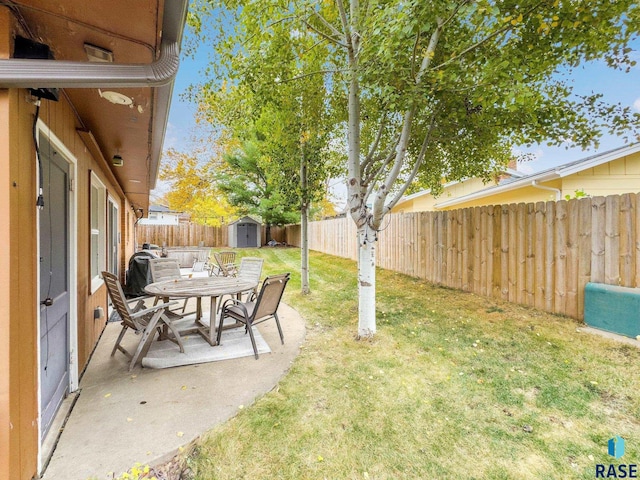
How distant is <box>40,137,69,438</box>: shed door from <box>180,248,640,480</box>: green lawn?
4.23 ft

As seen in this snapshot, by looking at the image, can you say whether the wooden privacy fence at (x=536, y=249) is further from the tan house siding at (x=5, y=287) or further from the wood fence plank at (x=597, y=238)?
the tan house siding at (x=5, y=287)

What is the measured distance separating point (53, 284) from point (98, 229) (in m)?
2.60

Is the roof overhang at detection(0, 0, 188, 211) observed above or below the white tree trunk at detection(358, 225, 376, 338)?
above

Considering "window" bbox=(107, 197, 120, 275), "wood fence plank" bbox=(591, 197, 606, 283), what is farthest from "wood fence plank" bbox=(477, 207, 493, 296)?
"window" bbox=(107, 197, 120, 275)

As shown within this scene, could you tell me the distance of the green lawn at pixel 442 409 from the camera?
6.40ft

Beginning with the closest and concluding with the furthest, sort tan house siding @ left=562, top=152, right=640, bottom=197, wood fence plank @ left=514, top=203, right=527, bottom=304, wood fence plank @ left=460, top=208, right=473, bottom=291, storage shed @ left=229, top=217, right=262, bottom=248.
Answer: wood fence plank @ left=514, top=203, right=527, bottom=304 < wood fence plank @ left=460, top=208, right=473, bottom=291 < tan house siding @ left=562, top=152, right=640, bottom=197 < storage shed @ left=229, top=217, right=262, bottom=248

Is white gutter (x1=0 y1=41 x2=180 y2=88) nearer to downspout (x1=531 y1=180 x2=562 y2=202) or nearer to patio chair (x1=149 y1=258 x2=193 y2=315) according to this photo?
patio chair (x1=149 y1=258 x2=193 y2=315)

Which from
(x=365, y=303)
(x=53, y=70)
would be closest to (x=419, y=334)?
(x=365, y=303)

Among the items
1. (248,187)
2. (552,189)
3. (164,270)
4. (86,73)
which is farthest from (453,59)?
(248,187)

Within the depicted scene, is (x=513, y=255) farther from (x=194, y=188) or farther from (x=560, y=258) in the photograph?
(x=194, y=188)

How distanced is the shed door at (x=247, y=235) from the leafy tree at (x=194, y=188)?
1285mm

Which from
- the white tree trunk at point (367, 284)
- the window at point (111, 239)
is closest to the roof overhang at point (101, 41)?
the white tree trunk at point (367, 284)

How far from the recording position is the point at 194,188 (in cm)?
1762

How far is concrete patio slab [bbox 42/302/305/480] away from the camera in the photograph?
1.97 metres
